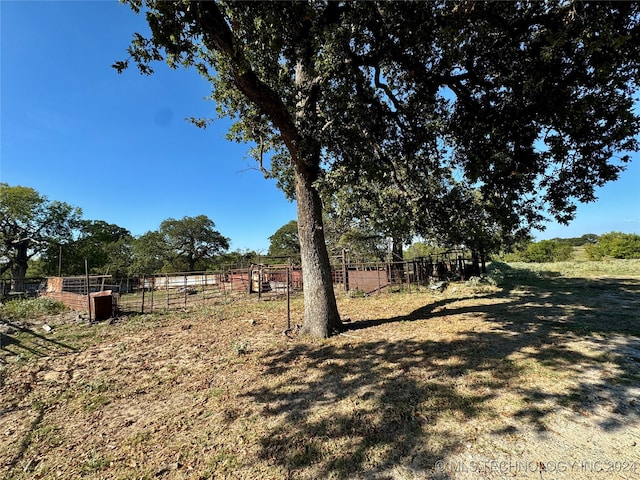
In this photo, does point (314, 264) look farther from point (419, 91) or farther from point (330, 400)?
point (419, 91)

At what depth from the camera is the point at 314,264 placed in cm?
661

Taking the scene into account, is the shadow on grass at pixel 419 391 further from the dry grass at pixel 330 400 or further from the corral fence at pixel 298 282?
the corral fence at pixel 298 282

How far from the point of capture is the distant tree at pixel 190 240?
1741 inches

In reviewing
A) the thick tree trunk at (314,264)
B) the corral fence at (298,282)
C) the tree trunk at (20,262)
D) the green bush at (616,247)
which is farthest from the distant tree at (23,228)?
the green bush at (616,247)

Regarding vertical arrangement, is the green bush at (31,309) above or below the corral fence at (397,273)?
below

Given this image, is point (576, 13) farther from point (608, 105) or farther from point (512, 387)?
point (512, 387)

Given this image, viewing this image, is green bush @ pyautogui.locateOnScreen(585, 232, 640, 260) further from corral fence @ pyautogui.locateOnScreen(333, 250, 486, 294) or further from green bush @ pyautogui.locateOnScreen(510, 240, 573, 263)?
corral fence @ pyautogui.locateOnScreen(333, 250, 486, 294)

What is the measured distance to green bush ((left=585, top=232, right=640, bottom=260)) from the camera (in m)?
25.3

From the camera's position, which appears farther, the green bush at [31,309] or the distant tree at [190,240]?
the distant tree at [190,240]

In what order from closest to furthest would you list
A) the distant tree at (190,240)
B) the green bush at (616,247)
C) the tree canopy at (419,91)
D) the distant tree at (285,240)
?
the tree canopy at (419,91), the green bush at (616,247), the distant tree at (190,240), the distant tree at (285,240)

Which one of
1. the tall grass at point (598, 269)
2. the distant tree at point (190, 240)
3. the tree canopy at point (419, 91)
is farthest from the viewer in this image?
the distant tree at point (190, 240)

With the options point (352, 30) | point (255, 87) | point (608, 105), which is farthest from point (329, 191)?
point (608, 105)

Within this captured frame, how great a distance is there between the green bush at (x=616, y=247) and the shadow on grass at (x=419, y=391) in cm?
2775

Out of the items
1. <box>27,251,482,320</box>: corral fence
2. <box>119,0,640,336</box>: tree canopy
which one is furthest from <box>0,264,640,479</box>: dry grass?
<box>27,251,482,320</box>: corral fence
